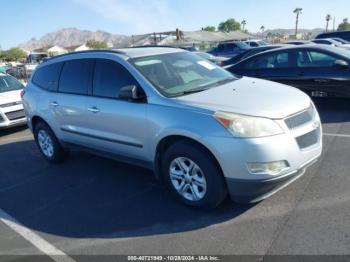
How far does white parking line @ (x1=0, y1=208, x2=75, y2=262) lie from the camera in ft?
11.4

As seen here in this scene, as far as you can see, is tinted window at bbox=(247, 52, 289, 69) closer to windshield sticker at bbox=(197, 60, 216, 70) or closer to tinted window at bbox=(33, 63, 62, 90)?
windshield sticker at bbox=(197, 60, 216, 70)

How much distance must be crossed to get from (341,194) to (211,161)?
60.9 inches

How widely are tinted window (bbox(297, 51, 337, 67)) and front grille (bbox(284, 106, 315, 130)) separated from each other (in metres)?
4.16

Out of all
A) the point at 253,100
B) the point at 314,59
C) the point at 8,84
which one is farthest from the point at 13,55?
the point at 253,100

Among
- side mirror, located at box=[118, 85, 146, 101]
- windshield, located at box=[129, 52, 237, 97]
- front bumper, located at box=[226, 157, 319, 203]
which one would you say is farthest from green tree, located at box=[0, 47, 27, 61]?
front bumper, located at box=[226, 157, 319, 203]

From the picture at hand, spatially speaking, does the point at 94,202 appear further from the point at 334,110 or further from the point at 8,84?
the point at 8,84

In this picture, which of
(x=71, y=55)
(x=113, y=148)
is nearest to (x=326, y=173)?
(x=113, y=148)

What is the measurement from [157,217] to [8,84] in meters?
7.74

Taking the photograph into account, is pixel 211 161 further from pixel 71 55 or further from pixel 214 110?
pixel 71 55

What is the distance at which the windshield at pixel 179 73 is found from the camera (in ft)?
14.4

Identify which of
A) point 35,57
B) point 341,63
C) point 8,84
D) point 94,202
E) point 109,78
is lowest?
point 35,57

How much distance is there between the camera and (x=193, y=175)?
3.98 meters

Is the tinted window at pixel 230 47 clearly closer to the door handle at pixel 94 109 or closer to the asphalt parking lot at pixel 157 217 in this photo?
the asphalt parking lot at pixel 157 217

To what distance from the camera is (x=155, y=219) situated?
396cm
